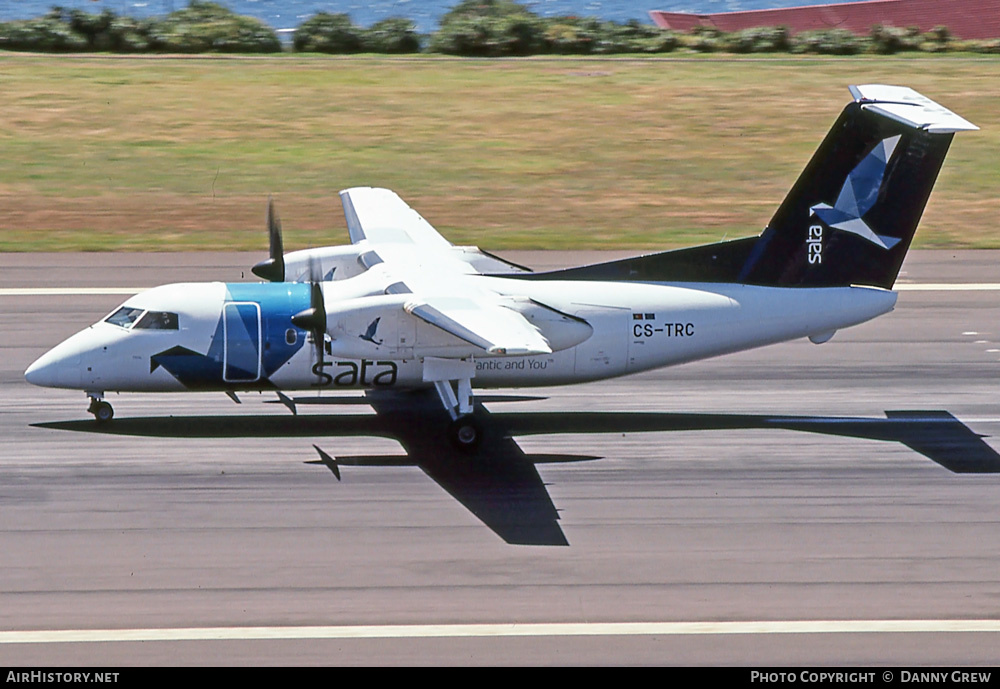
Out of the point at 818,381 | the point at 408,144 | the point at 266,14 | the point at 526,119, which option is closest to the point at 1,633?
the point at 818,381

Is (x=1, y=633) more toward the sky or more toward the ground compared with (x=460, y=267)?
more toward the ground

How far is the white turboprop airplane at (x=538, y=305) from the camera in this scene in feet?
63.7

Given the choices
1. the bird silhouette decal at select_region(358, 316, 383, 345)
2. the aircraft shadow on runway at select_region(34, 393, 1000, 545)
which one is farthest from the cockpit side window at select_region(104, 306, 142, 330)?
the bird silhouette decal at select_region(358, 316, 383, 345)

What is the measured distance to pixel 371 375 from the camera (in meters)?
20.5

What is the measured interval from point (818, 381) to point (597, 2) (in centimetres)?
12533

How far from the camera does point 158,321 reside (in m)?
20.0

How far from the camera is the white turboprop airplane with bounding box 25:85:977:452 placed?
19406 mm

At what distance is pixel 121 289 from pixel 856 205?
1707cm

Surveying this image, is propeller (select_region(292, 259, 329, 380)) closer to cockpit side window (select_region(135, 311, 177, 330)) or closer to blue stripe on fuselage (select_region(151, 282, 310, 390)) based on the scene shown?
blue stripe on fuselage (select_region(151, 282, 310, 390))

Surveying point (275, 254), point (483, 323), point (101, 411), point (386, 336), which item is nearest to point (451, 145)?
point (275, 254)

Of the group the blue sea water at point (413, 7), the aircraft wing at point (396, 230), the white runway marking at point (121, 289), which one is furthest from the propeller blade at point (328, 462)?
the blue sea water at point (413, 7)

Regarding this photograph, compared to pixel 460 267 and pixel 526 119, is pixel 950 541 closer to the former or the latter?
pixel 460 267

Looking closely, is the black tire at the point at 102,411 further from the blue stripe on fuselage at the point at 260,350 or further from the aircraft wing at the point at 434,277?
the aircraft wing at the point at 434,277

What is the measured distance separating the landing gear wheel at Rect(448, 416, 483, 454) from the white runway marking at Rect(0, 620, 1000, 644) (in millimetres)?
5481
